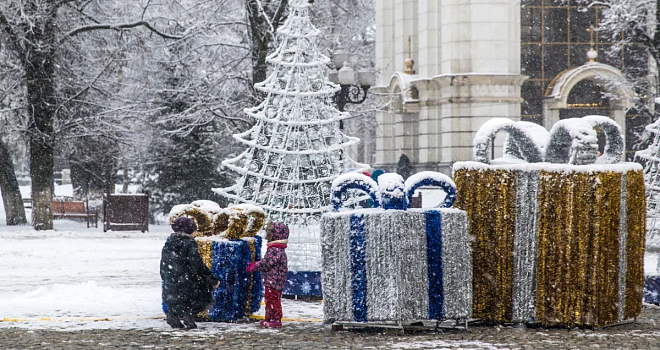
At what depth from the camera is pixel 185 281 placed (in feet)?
34.5

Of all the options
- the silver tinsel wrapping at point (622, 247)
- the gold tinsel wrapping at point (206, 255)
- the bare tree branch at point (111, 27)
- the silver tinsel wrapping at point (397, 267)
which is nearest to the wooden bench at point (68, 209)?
the bare tree branch at point (111, 27)

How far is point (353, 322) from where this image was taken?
1021 centimetres

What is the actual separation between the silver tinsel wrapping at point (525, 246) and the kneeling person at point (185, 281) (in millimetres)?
3223

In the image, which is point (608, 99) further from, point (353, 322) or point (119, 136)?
point (353, 322)

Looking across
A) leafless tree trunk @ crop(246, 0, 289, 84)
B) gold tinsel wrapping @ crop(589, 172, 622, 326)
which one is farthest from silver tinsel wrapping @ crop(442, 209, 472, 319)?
leafless tree trunk @ crop(246, 0, 289, 84)

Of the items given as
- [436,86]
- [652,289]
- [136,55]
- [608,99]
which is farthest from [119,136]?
[652,289]

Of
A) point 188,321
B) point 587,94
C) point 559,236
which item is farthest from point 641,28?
point 188,321

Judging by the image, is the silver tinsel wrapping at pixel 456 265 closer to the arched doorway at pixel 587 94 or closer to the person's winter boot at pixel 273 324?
the person's winter boot at pixel 273 324

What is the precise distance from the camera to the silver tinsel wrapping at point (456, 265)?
10148mm

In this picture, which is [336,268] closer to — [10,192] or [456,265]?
[456,265]

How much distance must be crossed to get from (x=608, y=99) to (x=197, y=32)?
54.7 feet

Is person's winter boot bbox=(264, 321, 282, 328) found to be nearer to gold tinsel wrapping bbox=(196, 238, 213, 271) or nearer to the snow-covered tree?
gold tinsel wrapping bbox=(196, 238, 213, 271)

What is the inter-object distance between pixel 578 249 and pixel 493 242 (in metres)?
0.89

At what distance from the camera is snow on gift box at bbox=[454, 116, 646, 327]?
10344mm
